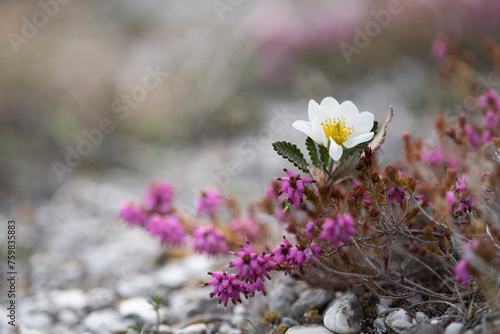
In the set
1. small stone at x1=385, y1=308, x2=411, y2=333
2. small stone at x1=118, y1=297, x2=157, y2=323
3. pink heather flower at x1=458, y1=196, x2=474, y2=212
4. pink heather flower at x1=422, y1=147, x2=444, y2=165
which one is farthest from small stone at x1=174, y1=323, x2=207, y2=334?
pink heather flower at x1=422, y1=147, x2=444, y2=165

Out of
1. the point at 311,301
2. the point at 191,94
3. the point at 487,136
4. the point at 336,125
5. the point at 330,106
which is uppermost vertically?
the point at 191,94

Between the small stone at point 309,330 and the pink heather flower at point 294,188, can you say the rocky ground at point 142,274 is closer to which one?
the small stone at point 309,330

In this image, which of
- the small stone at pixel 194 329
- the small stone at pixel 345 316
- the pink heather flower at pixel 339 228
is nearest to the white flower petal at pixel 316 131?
the pink heather flower at pixel 339 228

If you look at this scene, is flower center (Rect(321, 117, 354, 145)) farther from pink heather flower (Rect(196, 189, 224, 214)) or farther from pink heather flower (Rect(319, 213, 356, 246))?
pink heather flower (Rect(196, 189, 224, 214))

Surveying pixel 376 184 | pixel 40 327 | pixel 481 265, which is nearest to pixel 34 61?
pixel 40 327

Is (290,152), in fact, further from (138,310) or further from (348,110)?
(138,310)

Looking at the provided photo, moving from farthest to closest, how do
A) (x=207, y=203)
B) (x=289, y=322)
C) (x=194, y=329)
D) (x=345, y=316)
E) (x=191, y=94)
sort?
(x=191, y=94) → (x=207, y=203) → (x=194, y=329) → (x=289, y=322) → (x=345, y=316)

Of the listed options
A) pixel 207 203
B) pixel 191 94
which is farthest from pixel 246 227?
pixel 191 94
